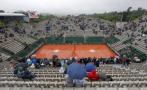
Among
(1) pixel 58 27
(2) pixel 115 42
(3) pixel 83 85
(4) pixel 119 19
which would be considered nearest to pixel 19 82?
(3) pixel 83 85

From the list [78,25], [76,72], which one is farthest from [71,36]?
[76,72]

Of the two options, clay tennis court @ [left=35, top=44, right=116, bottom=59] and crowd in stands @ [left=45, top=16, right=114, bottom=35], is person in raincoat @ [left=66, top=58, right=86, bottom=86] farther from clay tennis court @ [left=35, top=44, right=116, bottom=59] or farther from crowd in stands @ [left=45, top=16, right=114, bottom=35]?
crowd in stands @ [left=45, top=16, right=114, bottom=35]

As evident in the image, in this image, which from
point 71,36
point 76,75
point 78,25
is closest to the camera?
point 76,75

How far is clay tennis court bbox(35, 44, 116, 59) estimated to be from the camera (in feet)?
168

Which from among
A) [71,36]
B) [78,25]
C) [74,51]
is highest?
[78,25]

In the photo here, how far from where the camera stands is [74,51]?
55.1 metres

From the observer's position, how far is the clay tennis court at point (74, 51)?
51.1 meters

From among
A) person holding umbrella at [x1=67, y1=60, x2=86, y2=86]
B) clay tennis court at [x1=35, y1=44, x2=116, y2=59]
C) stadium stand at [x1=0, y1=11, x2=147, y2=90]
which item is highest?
person holding umbrella at [x1=67, y1=60, x2=86, y2=86]

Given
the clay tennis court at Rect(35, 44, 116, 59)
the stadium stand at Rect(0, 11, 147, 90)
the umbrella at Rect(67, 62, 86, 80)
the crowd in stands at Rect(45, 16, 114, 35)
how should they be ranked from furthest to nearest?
1. the crowd in stands at Rect(45, 16, 114, 35)
2. the clay tennis court at Rect(35, 44, 116, 59)
3. the stadium stand at Rect(0, 11, 147, 90)
4. the umbrella at Rect(67, 62, 86, 80)

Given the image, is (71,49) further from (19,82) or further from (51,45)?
(19,82)

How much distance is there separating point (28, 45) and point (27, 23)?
20491mm

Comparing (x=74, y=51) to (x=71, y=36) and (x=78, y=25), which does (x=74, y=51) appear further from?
(x=78, y=25)

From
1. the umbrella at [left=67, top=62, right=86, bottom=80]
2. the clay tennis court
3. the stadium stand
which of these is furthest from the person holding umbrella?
the clay tennis court

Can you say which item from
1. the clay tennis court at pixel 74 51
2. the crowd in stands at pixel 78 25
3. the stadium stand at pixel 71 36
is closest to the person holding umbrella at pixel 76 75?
the stadium stand at pixel 71 36
